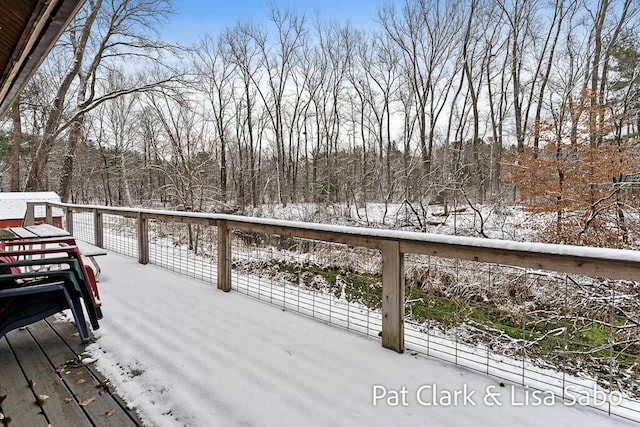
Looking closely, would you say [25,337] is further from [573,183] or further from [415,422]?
[573,183]

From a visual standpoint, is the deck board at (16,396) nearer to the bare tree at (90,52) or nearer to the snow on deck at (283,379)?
the snow on deck at (283,379)

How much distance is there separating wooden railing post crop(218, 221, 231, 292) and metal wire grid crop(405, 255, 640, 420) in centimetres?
192

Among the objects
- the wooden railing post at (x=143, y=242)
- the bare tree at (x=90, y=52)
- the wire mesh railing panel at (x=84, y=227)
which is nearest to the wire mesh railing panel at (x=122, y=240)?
the wire mesh railing panel at (x=84, y=227)

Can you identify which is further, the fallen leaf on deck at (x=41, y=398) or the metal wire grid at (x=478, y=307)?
the metal wire grid at (x=478, y=307)

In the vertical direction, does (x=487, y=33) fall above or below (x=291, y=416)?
above

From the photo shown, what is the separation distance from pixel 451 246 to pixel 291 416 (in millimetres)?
1306

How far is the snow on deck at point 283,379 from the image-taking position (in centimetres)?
170

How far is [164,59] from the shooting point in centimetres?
1152

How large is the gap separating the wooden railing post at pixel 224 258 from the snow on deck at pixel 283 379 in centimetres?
70

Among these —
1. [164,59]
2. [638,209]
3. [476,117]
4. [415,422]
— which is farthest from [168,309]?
[476,117]

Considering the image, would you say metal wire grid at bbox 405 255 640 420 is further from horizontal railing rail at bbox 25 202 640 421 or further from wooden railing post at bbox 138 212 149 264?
wooden railing post at bbox 138 212 149 264

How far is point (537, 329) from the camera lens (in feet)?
16.3

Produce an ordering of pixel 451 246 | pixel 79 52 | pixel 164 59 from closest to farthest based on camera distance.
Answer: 1. pixel 451 246
2. pixel 79 52
3. pixel 164 59

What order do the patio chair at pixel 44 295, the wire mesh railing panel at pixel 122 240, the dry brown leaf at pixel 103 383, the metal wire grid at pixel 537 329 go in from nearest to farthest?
→ the dry brown leaf at pixel 103 383, the patio chair at pixel 44 295, the metal wire grid at pixel 537 329, the wire mesh railing panel at pixel 122 240
